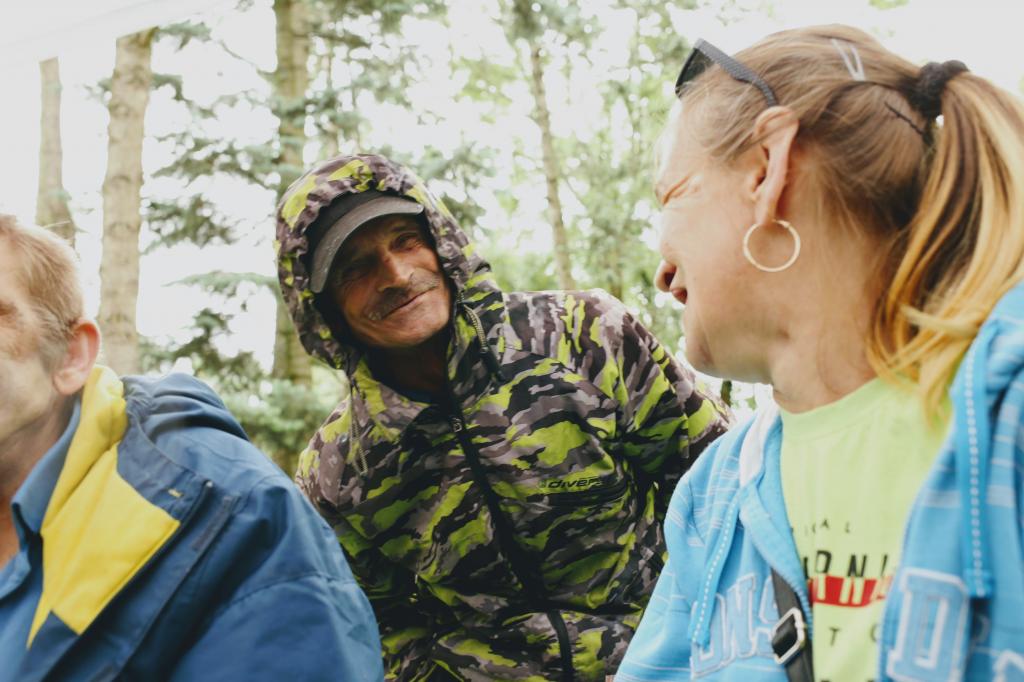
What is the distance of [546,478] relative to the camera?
2691 mm

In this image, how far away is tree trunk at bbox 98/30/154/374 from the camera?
6832 mm

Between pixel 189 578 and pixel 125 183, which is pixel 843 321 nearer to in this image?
pixel 189 578

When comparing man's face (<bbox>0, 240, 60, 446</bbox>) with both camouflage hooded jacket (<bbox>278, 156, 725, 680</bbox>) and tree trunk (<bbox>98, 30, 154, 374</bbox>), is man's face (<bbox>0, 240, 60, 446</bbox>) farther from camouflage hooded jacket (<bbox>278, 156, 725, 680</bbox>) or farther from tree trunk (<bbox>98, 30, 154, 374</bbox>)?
tree trunk (<bbox>98, 30, 154, 374</bbox>)

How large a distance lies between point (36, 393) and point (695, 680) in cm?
147

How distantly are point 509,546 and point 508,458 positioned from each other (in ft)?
0.91

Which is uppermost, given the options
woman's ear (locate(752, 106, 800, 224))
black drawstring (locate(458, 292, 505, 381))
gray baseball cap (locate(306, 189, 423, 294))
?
woman's ear (locate(752, 106, 800, 224))

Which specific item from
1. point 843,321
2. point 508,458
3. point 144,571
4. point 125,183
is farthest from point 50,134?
point 843,321

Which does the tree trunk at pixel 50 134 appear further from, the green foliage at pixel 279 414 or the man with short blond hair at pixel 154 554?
the man with short blond hair at pixel 154 554

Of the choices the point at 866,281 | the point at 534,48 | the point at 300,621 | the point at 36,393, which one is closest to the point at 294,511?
the point at 300,621

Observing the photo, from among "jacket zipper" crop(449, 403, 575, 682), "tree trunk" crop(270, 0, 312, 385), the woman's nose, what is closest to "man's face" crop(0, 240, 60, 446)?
"jacket zipper" crop(449, 403, 575, 682)

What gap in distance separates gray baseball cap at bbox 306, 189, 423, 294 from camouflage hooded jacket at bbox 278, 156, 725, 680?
3cm

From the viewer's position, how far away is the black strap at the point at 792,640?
1.34 m

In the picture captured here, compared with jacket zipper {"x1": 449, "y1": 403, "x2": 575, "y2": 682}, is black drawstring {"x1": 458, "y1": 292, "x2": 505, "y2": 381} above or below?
above

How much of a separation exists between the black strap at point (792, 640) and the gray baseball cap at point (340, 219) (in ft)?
5.26
